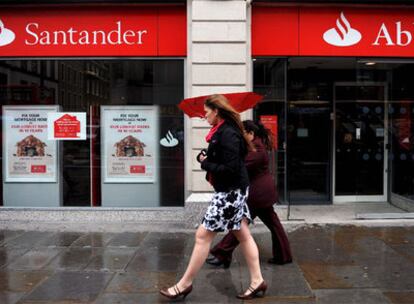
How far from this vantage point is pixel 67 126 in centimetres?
942

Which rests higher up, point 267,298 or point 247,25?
point 247,25

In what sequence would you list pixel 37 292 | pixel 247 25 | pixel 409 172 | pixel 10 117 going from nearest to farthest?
pixel 37 292, pixel 247 25, pixel 10 117, pixel 409 172

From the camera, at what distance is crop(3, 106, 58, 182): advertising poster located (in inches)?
374

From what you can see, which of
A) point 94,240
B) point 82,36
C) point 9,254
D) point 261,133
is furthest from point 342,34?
point 9,254

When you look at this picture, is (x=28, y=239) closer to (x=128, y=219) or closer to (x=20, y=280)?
(x=128, y=219)

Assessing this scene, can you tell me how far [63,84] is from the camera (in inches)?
375

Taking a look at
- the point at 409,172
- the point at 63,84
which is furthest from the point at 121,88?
the point at 409,172

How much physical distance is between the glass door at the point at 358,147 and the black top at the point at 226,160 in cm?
639

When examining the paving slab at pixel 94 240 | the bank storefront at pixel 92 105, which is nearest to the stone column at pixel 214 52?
the bank storefront at pixel 92 105

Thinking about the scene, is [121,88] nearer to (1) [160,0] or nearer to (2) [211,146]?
(1) [160,0]

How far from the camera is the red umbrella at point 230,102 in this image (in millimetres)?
6152

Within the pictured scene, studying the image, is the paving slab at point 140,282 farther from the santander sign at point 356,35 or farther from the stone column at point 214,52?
the santander sign at point 356,35

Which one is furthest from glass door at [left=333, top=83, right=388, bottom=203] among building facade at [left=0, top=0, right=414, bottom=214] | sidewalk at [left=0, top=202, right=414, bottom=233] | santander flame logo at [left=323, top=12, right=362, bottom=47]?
santander flame logo at [left=323, top=12, right=362, bottom=47]

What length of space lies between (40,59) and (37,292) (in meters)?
4.81
